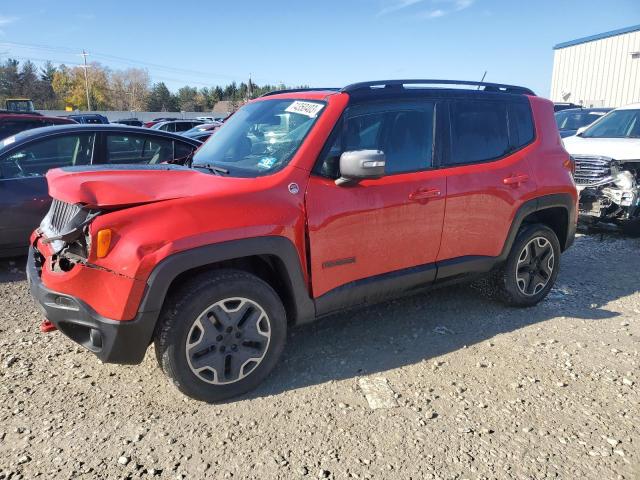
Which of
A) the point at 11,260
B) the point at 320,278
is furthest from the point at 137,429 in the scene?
the point at 11,260

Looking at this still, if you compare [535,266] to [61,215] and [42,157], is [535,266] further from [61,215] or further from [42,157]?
[42,157]

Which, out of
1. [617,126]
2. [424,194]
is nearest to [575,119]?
[617,126]

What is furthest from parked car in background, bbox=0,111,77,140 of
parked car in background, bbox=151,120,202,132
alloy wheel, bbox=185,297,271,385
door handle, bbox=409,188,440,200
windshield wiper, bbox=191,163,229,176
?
parked car in background, bbox=151,120,202,132

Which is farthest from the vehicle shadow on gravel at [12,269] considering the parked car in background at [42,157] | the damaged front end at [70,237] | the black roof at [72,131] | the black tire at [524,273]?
the black tire at [524,273]

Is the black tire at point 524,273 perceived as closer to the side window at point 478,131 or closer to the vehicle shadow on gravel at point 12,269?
the side window at point 478,131

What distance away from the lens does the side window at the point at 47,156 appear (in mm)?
5176

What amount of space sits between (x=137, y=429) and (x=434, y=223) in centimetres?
238

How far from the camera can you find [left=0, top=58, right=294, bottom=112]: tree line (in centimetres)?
8691

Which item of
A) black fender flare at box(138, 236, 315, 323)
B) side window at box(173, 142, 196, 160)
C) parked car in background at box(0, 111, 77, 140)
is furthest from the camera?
parked car in background at box(0, 111, 77, 140)

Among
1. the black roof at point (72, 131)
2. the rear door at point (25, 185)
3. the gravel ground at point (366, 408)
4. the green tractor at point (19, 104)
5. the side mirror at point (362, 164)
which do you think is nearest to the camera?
the gravel ground at point (366, 408)

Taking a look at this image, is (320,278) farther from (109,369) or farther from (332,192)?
(109,369)

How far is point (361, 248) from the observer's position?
3.29 meters

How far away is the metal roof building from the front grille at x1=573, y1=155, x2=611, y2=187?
2373 cm

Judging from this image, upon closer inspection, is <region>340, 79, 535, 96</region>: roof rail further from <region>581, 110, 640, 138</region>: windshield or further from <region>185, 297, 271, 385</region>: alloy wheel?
<region>581, 110, 640, 138</region>: windshield
